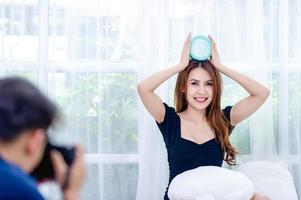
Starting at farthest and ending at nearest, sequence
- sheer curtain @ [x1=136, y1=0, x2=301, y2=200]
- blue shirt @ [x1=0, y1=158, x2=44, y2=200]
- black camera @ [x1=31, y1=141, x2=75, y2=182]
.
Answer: sheer curtain @ [x1=136, y1=0, x2=301, y2=200] < black camera @ [x1=31, y1=141, x2=75, y2=182] < blue shirt @ [x1=0, y1=158, x2=44, y2=200]

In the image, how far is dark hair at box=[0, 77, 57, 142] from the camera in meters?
0.84

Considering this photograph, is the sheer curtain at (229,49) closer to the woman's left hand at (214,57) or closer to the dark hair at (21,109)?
the woman's left hand at (214,57)

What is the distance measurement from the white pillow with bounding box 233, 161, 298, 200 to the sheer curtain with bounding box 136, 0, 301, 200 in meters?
0.15

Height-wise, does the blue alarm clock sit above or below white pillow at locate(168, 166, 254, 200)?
above

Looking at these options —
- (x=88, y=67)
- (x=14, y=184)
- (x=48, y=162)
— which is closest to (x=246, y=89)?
(x=88, y=67)

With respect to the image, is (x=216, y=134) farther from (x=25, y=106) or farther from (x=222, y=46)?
(x=25, y=106)

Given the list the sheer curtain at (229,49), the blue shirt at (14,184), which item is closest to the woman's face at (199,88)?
the sheer curtain at (229,49)

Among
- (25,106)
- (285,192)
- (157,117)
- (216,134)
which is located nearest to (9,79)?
(25,106)

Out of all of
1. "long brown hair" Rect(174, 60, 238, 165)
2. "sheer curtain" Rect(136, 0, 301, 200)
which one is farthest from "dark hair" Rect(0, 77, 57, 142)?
"sheer curtain" Rect(136, 0, 301, 200)

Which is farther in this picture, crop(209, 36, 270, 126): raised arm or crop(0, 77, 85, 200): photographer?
crop(209, 36, 270, 126): raised arm

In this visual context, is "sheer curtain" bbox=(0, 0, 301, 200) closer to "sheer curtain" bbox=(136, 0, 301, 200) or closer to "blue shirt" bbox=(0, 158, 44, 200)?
"sheer curtain" bbox=(136, 0, 301, 200)

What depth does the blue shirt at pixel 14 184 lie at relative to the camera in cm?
83

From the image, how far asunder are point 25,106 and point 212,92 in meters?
1.32

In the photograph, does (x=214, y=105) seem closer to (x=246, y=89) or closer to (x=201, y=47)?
(x=246, y=89)
